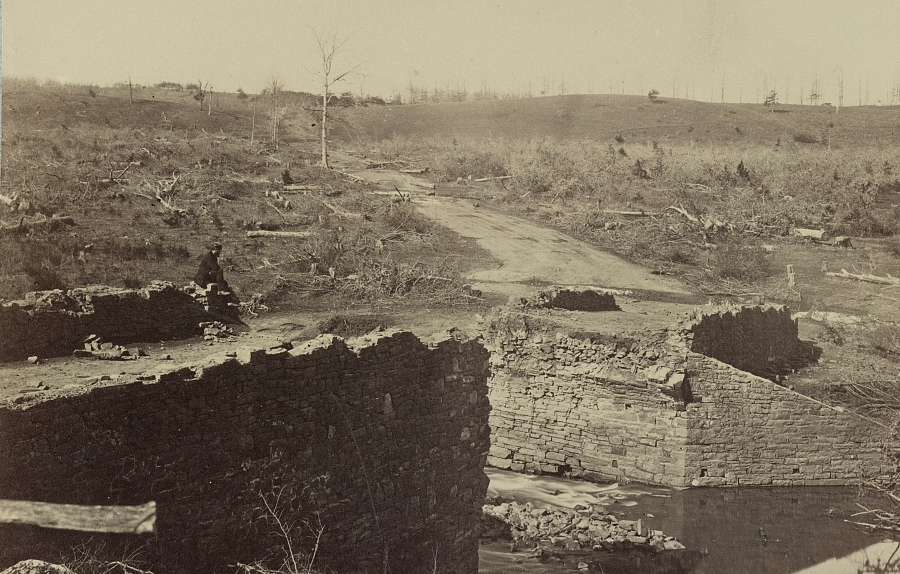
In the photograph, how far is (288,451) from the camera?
7.82 m

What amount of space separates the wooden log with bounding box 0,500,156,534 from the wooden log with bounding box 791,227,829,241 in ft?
81.9

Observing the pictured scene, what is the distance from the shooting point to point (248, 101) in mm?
51594

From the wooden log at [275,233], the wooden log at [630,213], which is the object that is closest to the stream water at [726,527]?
the wooden log at [275,233]

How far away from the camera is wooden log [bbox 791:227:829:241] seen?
26670 mm

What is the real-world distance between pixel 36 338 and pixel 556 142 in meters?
39.0

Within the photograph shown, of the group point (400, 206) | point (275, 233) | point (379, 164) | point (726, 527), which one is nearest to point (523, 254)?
point (400, 206)

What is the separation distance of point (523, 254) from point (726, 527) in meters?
12.2

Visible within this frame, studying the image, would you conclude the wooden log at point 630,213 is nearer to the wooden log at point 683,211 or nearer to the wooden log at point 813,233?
the wooden log at point 683,211

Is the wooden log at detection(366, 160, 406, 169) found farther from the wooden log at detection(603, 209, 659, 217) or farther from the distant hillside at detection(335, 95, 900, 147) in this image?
the distant hillside at detection(335, 95, 900, 147)

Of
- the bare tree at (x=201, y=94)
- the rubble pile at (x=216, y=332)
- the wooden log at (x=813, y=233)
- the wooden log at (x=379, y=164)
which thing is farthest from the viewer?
the bare tree at (x=201, y=94)

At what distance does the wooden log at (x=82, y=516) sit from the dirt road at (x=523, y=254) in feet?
48.1

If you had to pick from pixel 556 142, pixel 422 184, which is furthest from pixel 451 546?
pixel 556 142

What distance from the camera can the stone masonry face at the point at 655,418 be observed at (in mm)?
14422

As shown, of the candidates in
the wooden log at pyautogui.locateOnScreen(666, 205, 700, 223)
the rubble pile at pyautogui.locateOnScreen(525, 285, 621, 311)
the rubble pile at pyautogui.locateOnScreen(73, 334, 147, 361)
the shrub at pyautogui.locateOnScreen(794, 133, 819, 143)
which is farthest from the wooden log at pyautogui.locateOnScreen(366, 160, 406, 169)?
the shrub at pyautogui.locateOnScreen(794, 133, 819, 143)
